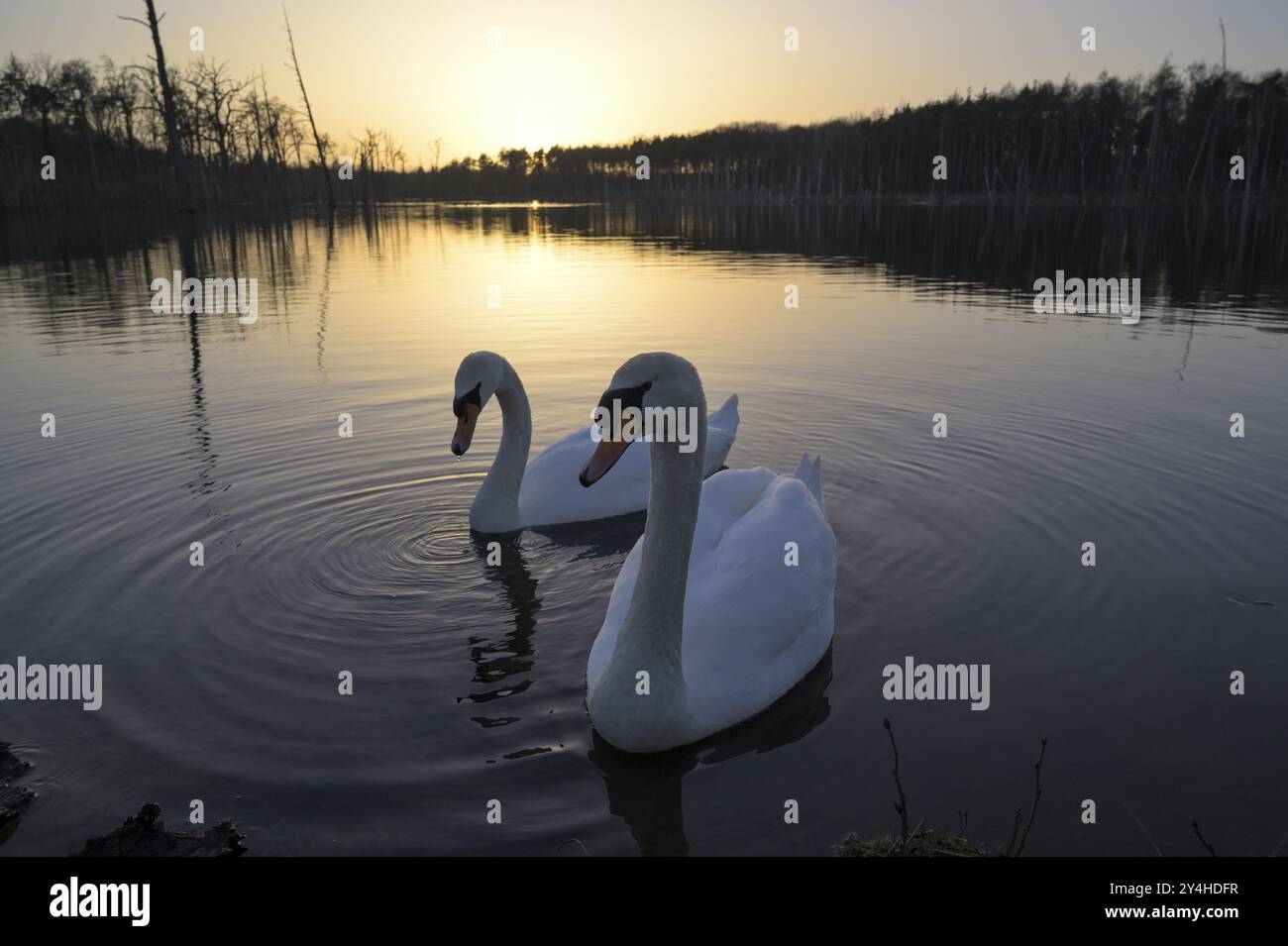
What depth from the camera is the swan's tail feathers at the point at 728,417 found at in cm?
881

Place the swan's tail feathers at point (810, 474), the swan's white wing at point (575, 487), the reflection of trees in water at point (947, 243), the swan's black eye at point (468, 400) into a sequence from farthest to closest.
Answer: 1. the reflection of trees in water at point (947, 243)
2. the swan's white wing at point (575, 487)
3. the swan's black eye at point (468, 400)
4. the swan's tail feathers at point (810, 474)

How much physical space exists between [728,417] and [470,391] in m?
2.88

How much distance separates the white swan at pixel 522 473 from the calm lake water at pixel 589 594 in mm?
254

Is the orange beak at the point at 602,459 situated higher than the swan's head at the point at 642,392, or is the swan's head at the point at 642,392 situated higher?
the swan's head at the point at 642,392

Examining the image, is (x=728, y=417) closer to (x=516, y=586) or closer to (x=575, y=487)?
(x=575, y=487)

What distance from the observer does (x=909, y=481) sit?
8344 mm

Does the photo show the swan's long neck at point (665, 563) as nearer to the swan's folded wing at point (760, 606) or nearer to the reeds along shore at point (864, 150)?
the swan's folded wing at point (760, 606)

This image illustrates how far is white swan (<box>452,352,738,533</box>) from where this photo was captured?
23.5 feet

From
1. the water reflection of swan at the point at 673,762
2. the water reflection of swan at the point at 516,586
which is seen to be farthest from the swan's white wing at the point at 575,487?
the water reflection of swan at the point at 673,762

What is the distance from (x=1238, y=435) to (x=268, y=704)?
31.9ft

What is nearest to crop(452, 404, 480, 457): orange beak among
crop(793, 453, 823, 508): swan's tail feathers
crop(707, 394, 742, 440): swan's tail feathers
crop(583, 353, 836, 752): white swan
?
crop(583, 353, 836, 752): white swan

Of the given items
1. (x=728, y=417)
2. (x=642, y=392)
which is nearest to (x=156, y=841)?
(x=642, y=392)
